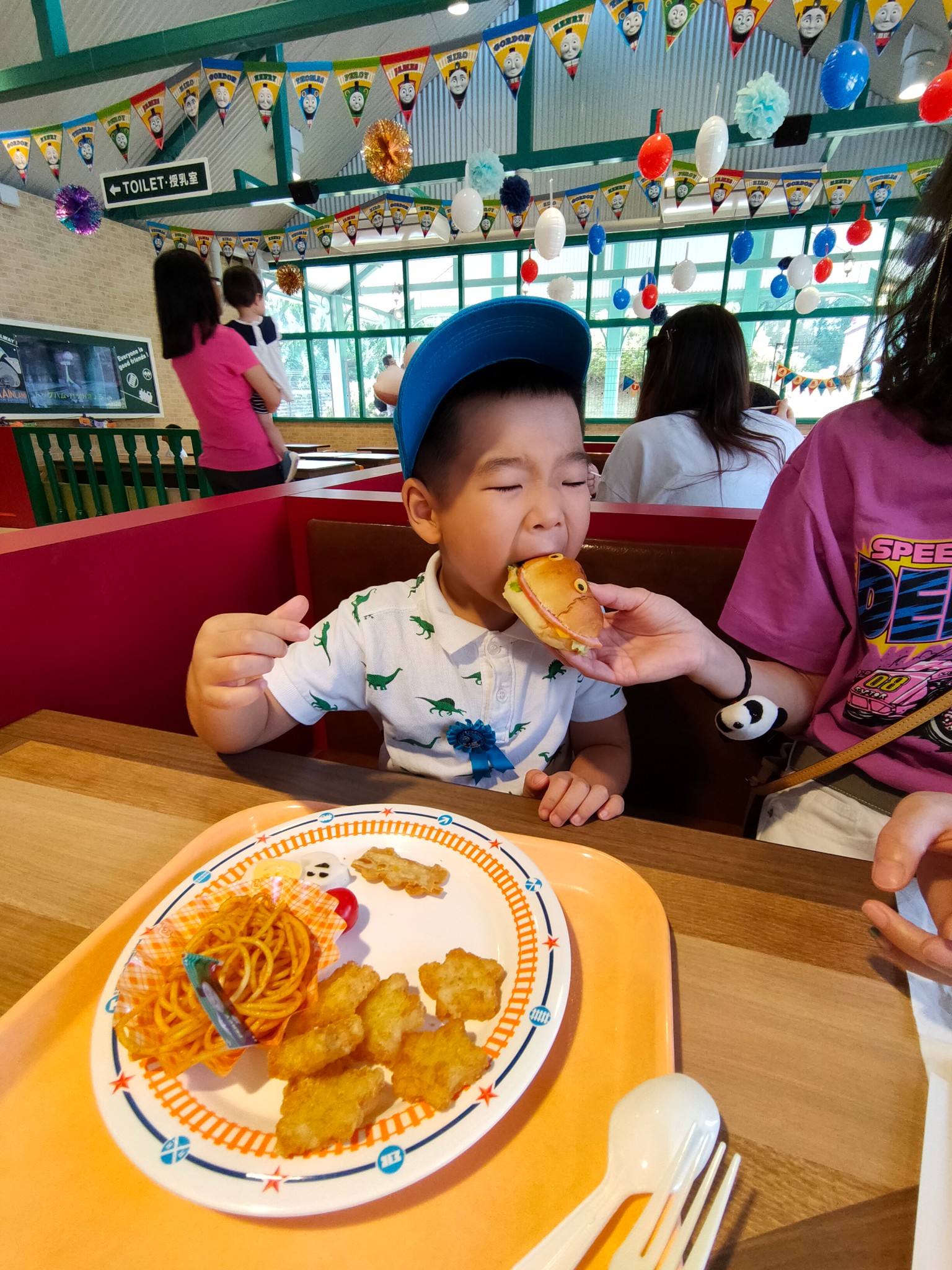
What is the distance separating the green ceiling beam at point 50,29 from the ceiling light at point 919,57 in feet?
28.3

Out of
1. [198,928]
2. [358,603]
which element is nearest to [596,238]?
[358,603]

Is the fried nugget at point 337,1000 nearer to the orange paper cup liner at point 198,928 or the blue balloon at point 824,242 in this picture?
the orange paper cup liner at point 198,928

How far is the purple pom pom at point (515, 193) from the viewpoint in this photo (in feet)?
20.7

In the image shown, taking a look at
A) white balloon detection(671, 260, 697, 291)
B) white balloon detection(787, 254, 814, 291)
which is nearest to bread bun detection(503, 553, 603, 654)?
white balloon detection(671, 260, 697, 291)

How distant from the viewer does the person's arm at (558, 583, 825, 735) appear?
3.32ft

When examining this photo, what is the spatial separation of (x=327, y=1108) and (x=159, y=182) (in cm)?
651

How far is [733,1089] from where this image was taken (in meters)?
0.51

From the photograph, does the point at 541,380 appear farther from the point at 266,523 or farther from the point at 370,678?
the point at 266,523

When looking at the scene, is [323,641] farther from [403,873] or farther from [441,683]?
[403,873]

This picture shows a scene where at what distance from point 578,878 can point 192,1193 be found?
1.51ft

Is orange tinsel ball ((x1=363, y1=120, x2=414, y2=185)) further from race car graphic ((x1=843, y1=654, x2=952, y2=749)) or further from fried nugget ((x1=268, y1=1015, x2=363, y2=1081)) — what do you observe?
fried nugget ((x1=268, y1=1015, x2=363, y2=1081))

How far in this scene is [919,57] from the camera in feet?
23.9

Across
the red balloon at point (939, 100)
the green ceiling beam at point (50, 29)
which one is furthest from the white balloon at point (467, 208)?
the red balloon at point (939, 100)

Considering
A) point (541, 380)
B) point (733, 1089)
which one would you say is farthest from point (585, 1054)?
point (541, 380)
